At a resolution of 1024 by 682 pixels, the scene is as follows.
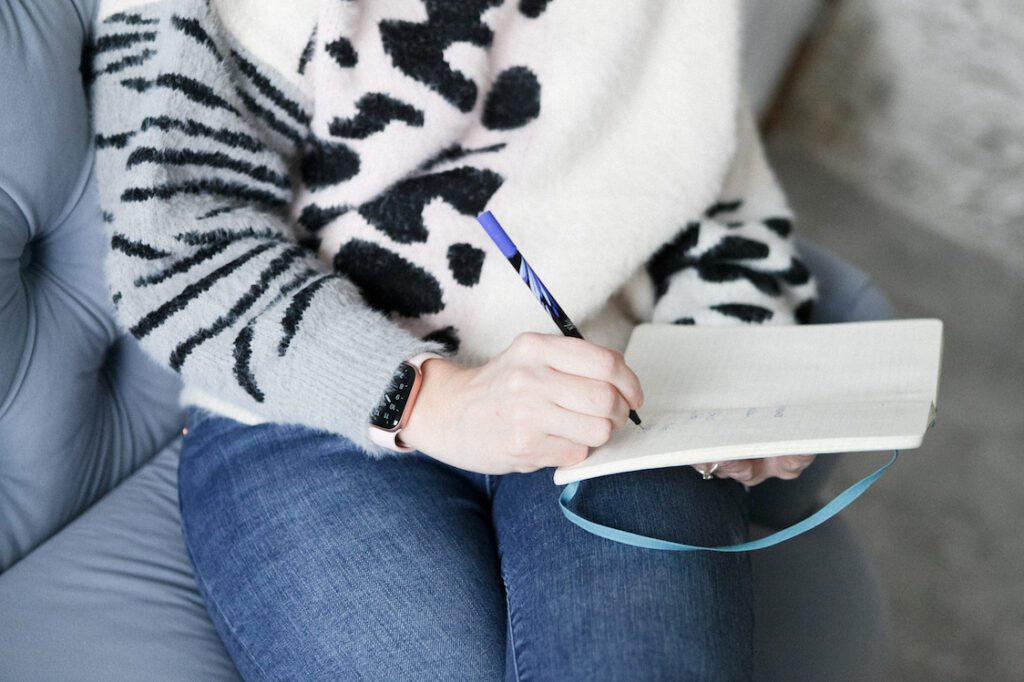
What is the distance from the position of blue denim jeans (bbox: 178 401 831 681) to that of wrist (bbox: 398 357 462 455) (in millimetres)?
84

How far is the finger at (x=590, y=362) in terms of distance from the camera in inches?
20.7

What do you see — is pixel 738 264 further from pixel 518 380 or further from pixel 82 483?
pixel 82 483

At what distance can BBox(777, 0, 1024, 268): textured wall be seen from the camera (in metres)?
1.80

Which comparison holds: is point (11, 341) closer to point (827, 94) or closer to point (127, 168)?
point (127, 168)

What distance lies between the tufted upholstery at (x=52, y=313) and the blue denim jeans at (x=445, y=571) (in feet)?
0.44

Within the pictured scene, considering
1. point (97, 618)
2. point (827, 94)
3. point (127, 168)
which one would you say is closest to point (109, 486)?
point (97, 618)

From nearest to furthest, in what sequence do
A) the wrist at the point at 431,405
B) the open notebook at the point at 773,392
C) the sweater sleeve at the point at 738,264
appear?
1. the open notebook at the point at 773,392
2. the wrist at the point at 431,405
3. the sweater sleeve at the point at 738,264

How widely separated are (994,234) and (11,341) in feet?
6.65

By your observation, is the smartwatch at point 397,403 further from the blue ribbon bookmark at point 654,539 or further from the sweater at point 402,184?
the blue ribbon bookmark at point 654,539

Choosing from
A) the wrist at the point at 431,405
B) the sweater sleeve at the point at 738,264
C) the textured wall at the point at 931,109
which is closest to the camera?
the wrist at the point at 431,405

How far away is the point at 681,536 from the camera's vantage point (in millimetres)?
635

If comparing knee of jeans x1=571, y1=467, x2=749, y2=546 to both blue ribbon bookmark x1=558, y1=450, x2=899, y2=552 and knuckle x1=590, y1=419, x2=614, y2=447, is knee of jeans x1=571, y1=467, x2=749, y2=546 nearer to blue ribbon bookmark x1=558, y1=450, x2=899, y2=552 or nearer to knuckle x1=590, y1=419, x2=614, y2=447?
blue ribbon bookmark x1=558, y1=450, x2=899, y2=552

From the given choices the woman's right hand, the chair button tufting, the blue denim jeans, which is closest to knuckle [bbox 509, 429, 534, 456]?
the woman's right hand

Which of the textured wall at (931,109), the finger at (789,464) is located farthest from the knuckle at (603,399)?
the textured wall at (931,109)
